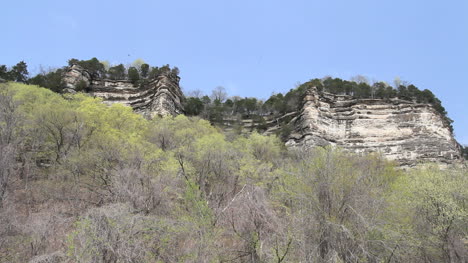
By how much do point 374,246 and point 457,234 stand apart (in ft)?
16.2

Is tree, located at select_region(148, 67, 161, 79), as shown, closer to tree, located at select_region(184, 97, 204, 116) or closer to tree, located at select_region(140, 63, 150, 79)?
tree, located at select_region(140, 63, 150, 79)

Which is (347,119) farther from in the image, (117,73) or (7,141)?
(7,141)

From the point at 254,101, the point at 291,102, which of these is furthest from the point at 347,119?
the point at 254,101

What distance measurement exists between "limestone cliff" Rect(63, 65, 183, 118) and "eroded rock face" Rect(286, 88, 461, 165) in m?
16.9

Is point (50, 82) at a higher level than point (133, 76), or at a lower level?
lower

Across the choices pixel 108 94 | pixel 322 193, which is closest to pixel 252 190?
pixel 322 193

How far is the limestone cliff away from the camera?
153 ft

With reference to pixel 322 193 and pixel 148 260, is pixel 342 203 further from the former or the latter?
pixel 148 260

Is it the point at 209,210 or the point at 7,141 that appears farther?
the point at 7,141

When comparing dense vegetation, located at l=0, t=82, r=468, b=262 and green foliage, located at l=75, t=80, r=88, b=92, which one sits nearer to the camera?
dense vegetation, located at l=0, t=82, r=468, b=262

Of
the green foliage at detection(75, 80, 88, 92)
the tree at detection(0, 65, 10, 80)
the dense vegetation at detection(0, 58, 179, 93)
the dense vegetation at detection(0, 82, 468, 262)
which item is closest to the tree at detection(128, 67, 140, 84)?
the dense vegetation at detection(0, 58, 179, 93)

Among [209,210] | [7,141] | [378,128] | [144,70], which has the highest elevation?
[144,70]

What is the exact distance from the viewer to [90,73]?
173 feet

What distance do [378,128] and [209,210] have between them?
3946cm
